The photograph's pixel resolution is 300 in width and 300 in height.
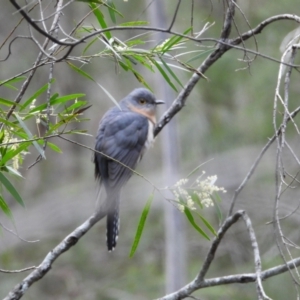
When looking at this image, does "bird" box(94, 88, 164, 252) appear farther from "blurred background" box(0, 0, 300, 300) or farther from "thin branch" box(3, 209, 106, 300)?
"thin branch" box(3, 209, 106, 300)

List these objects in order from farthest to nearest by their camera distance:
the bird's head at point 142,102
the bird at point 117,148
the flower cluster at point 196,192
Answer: the bird's head at point 142,102 → the bird at point 117,148 → the flower cluster at point 196,192

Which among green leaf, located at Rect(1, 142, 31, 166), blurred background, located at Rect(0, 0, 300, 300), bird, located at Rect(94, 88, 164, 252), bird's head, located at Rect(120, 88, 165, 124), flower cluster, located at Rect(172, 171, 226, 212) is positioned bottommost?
flower cluster, located at Rect(172, 171, 226, 212)

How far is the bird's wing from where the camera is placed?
4.72 meters

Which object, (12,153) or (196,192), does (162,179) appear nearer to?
(196,192)

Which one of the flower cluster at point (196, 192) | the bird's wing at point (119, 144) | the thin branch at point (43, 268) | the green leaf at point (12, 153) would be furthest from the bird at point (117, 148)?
the green leaf at point (12, 153)

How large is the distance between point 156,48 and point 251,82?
5.38 metres

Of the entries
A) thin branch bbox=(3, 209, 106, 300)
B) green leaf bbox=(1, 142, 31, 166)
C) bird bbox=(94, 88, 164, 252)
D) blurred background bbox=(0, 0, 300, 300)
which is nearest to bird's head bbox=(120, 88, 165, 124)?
bird bbox=(94, 88, 164, 252)

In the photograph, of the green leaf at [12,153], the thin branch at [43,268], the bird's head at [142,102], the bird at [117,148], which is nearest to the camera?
the green leaf at [12,153]

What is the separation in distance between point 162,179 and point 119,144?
1873 mm

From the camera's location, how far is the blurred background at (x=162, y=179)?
681cm

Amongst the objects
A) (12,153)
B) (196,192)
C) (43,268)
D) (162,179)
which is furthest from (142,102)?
(12,153)

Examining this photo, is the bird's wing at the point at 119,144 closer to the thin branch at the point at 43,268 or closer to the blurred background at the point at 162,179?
the blurred background at the point at 162,179

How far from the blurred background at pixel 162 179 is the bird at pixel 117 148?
0.86m

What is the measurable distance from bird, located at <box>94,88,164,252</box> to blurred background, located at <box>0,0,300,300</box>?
0.86 meters
